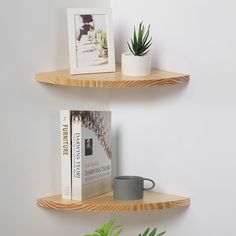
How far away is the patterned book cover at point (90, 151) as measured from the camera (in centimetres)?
172

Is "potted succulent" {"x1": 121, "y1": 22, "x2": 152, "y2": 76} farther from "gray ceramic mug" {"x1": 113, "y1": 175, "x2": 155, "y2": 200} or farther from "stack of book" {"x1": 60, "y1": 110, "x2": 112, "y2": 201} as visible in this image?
"gray ceramic mug" {"x1": 113, "y1": 175, "x2": 155, "y2": 200}

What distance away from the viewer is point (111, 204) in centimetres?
172

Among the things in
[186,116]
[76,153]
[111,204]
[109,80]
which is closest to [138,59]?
[109,80]

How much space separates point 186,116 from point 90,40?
0.37 metres

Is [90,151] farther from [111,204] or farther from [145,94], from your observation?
[145,94]

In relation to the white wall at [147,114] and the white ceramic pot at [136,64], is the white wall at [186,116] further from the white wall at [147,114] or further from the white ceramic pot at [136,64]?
the white ceramic pot at [136,64]

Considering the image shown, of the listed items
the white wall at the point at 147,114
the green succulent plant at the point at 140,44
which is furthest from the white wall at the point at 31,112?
the green succulent plant at the point at 140,44

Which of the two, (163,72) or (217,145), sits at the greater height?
(163,72)

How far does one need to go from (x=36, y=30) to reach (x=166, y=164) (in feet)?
1.89

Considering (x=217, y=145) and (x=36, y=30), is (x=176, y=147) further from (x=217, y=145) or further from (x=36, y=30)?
(x=36, y=30)

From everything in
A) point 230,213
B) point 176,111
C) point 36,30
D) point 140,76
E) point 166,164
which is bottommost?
point 230,213

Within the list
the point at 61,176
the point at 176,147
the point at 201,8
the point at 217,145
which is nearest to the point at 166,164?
the point at 176,147

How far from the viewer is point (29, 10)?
1711mm

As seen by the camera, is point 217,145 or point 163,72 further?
point 163,72
